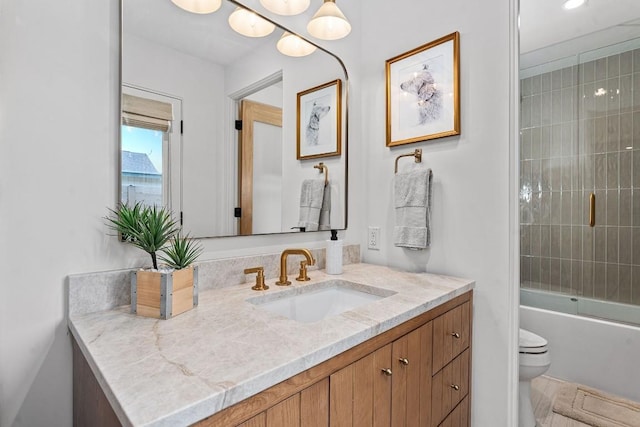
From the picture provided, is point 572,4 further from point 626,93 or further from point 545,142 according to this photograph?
point 545,142

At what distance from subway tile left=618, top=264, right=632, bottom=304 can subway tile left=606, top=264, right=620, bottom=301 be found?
0.6 inches

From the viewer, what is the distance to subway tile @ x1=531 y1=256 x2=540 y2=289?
100 inches

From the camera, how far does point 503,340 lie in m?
1.35

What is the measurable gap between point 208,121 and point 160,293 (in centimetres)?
65

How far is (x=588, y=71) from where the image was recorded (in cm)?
234

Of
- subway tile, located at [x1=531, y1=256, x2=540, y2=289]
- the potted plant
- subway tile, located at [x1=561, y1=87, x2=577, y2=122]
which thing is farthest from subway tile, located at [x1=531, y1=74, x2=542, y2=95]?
the potted plant

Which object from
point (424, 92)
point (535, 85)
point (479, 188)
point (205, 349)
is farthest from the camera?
point (535, 85)

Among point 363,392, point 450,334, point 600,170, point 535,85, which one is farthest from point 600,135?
point 363,392

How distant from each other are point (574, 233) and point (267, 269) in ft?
8.12

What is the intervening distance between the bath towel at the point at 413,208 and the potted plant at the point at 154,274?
979 millimetres

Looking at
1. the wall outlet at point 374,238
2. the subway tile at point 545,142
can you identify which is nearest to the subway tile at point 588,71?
the subway tile at point 545,142

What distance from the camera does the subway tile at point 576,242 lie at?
242cm

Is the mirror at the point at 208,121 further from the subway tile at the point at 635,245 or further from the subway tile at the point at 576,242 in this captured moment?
the subway tile at the point at 635,245

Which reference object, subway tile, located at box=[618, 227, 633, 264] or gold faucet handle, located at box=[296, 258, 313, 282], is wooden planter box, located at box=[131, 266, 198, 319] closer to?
gold faucet handle, located at box=[296, 258, 313, 282]
